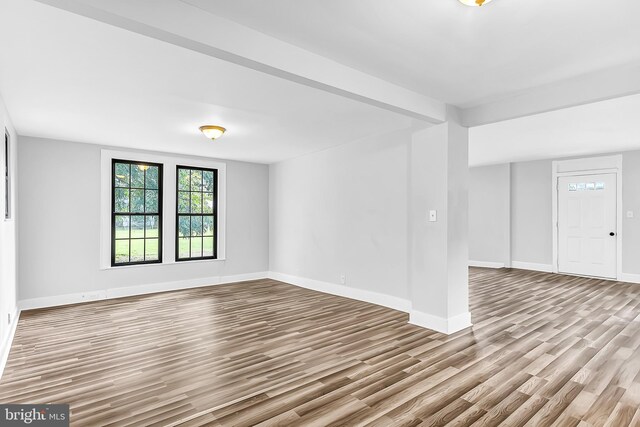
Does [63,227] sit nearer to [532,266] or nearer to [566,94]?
[566,94]

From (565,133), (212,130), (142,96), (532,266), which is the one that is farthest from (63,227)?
(532,266)

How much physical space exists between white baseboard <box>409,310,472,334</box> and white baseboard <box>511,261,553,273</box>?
490 cm

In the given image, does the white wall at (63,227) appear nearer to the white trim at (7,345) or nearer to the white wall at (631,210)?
the white trim at (7,345)

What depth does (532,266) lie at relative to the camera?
8.17 m

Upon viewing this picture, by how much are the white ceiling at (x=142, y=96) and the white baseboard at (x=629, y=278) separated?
5.53m

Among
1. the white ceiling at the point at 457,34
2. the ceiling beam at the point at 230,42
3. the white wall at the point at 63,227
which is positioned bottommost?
the white wall at the point at 63,227

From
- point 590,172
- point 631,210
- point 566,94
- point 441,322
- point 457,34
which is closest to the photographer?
point 457,34

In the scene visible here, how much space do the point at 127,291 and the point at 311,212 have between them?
3.31m

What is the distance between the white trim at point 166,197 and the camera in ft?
18.9

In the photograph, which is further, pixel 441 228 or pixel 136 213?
pixel 136 213

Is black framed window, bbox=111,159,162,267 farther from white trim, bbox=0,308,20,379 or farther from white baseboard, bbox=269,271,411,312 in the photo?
white baseboard, bbox=269,271,411,312

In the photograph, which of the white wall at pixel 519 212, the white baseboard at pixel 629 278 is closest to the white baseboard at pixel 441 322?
the white baseboard at pixel 629 278

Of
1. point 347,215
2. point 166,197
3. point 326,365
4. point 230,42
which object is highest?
point 230,42

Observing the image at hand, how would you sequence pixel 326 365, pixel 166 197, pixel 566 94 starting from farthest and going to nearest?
1. pixel 166 197
2. pixel 566 94
3. pixel 326 365
